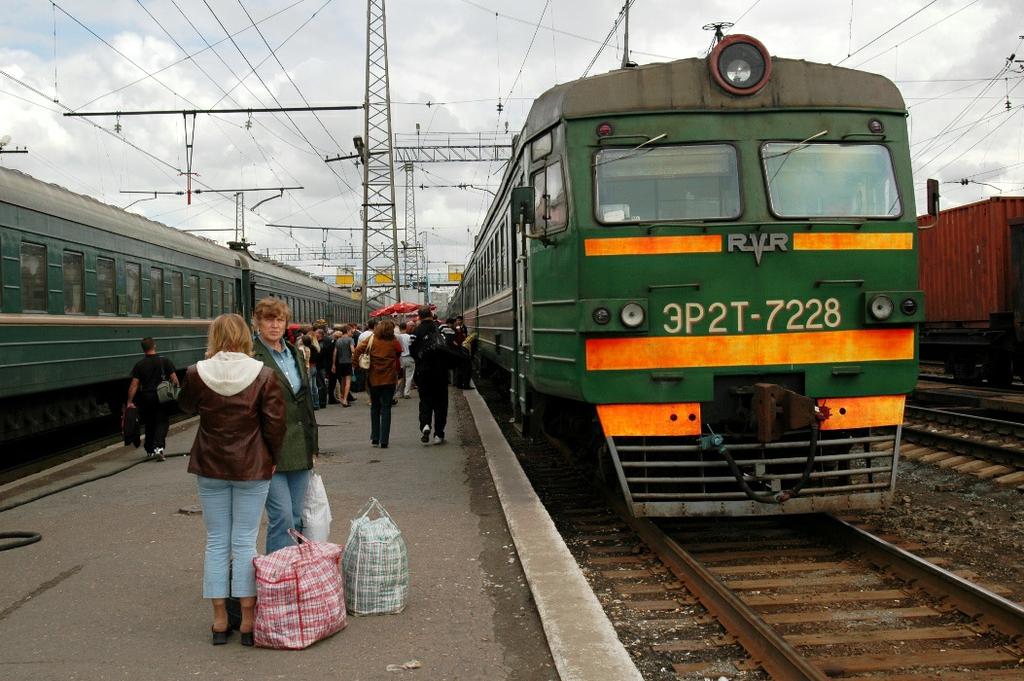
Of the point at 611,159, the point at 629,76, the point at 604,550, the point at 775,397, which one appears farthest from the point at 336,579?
the point at 629,76

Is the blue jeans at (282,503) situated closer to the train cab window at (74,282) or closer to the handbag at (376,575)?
the handbag at (376,575)

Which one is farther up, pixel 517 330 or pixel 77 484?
pixel 517 330

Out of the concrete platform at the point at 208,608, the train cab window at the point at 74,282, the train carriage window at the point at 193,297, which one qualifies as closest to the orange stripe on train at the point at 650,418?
the concrete platform at the point at 208,608

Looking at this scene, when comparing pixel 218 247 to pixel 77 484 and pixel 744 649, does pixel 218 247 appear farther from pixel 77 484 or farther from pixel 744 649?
pixel 744 649

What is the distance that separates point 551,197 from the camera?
752 centimetres

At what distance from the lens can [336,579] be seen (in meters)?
4.87

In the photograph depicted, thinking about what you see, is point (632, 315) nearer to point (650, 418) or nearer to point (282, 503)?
point (650, 418)

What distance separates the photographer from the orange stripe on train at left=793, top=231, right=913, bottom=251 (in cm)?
684

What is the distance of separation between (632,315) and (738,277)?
0.81 meters

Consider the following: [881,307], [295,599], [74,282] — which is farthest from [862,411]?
[74,282]

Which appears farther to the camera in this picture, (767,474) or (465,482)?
(465,482)

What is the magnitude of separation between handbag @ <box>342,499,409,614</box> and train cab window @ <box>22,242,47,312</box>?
812cm

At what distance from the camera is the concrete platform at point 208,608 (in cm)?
444

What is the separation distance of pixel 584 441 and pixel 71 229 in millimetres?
8458
